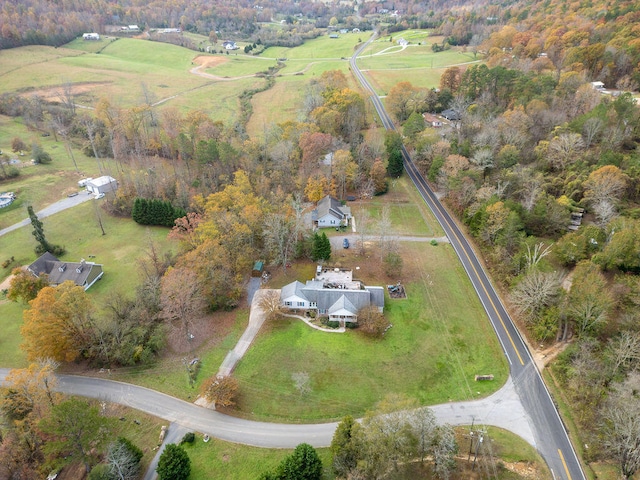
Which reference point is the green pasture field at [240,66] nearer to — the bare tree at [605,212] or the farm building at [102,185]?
the farm building at [102,185]

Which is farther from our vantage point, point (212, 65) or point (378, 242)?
point (212, 65)

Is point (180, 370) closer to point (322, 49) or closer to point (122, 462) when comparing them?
point (122, 462)

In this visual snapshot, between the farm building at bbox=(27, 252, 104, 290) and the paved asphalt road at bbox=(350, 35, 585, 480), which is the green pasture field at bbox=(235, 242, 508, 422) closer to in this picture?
the paved asphalt road at bbox=(350, 35, 585, 480)

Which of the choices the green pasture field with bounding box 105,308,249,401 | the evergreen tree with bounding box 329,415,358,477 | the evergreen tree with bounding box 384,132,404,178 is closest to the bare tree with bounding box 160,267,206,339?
the green pasture field with bounding box 105,308,249,401

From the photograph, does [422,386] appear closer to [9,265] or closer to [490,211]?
[490,211]

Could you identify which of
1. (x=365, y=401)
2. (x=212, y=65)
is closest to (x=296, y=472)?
(x=365, y=401)

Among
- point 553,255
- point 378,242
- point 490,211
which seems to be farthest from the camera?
point 378,242

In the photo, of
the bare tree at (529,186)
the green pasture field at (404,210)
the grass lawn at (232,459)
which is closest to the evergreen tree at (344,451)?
the grass lawn at (232,459)
